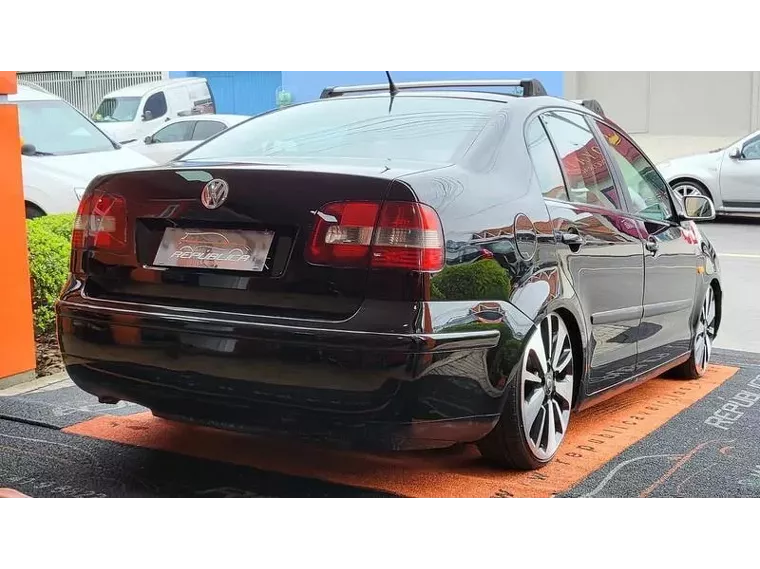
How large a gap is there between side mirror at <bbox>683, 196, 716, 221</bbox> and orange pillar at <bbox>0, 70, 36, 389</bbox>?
354 cm

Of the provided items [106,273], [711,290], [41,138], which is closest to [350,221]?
[106,273]

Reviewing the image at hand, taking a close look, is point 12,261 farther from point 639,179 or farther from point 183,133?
point 183,133

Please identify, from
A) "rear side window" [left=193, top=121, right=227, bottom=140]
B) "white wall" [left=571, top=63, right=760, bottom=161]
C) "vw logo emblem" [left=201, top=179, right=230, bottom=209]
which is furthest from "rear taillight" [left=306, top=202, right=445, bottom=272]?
"white wall" [left=571, top=63, right=760, bottom=161]

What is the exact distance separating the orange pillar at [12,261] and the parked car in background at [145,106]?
44.4 feet

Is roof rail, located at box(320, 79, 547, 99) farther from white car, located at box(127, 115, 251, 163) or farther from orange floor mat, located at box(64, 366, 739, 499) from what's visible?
white car, located at box(127, 115, 251, 163)

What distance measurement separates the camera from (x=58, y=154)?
30.1 feet

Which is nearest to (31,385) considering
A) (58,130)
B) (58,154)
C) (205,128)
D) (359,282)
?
(359,282)

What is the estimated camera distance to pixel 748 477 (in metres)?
3.86

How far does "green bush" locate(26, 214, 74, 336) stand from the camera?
5570 mm

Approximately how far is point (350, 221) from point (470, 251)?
0.43 meters

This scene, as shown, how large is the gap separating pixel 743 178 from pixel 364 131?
11.2 metres

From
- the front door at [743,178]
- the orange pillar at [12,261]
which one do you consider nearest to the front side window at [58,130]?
the orange pillar at [12,261]

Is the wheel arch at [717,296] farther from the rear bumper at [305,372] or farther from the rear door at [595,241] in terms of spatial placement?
the rear bumper at [305,372]
